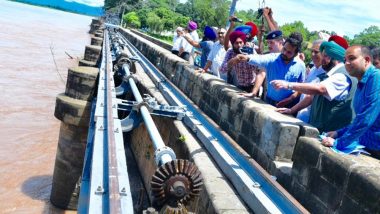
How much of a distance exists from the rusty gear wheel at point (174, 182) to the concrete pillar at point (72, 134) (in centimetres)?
475

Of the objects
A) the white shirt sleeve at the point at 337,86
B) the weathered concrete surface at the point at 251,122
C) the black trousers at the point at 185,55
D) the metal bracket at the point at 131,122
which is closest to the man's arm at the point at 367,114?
the white shirt sleeve at the point at 337,86

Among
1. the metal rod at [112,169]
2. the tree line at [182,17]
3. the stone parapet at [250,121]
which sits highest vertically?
the tree line at [182,17]

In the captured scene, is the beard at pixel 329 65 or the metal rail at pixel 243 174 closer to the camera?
the metal rail at pixel 243 174

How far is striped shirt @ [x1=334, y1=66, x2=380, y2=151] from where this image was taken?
324cm

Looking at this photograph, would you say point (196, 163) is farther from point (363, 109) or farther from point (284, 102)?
point (363, 109)

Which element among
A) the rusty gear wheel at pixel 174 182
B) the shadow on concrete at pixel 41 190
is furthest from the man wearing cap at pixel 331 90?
the shadow on concrete at pixel 41 190

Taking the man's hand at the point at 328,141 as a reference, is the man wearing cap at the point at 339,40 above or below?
above

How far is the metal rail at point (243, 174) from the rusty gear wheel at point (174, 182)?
2.26 ft

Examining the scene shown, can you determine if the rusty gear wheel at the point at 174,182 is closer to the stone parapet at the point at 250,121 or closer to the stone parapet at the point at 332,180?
the stone parapet at the point at 332,180

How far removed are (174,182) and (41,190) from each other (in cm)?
641

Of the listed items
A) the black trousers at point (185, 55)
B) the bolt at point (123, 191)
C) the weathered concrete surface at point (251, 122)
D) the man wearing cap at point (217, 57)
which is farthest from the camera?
the black trousers at point (185, 55)

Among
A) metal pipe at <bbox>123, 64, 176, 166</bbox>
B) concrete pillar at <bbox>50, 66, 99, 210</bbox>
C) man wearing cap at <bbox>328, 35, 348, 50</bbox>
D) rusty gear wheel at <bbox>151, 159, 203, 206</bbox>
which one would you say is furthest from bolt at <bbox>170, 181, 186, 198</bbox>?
concrete pillar at <bbox>50, 66, 99, 210</bbox>

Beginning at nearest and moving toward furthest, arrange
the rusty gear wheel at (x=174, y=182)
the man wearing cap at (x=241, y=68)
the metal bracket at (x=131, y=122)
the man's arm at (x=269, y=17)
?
1. the rusty gear wheel at (x=174, y=182)
2. the metal bracket at (x=131, y=122)
3. the man wearing cap at (x=241, y=68)
4. the man's arm at (x=269, y=17)

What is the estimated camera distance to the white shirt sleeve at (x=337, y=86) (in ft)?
12.8
